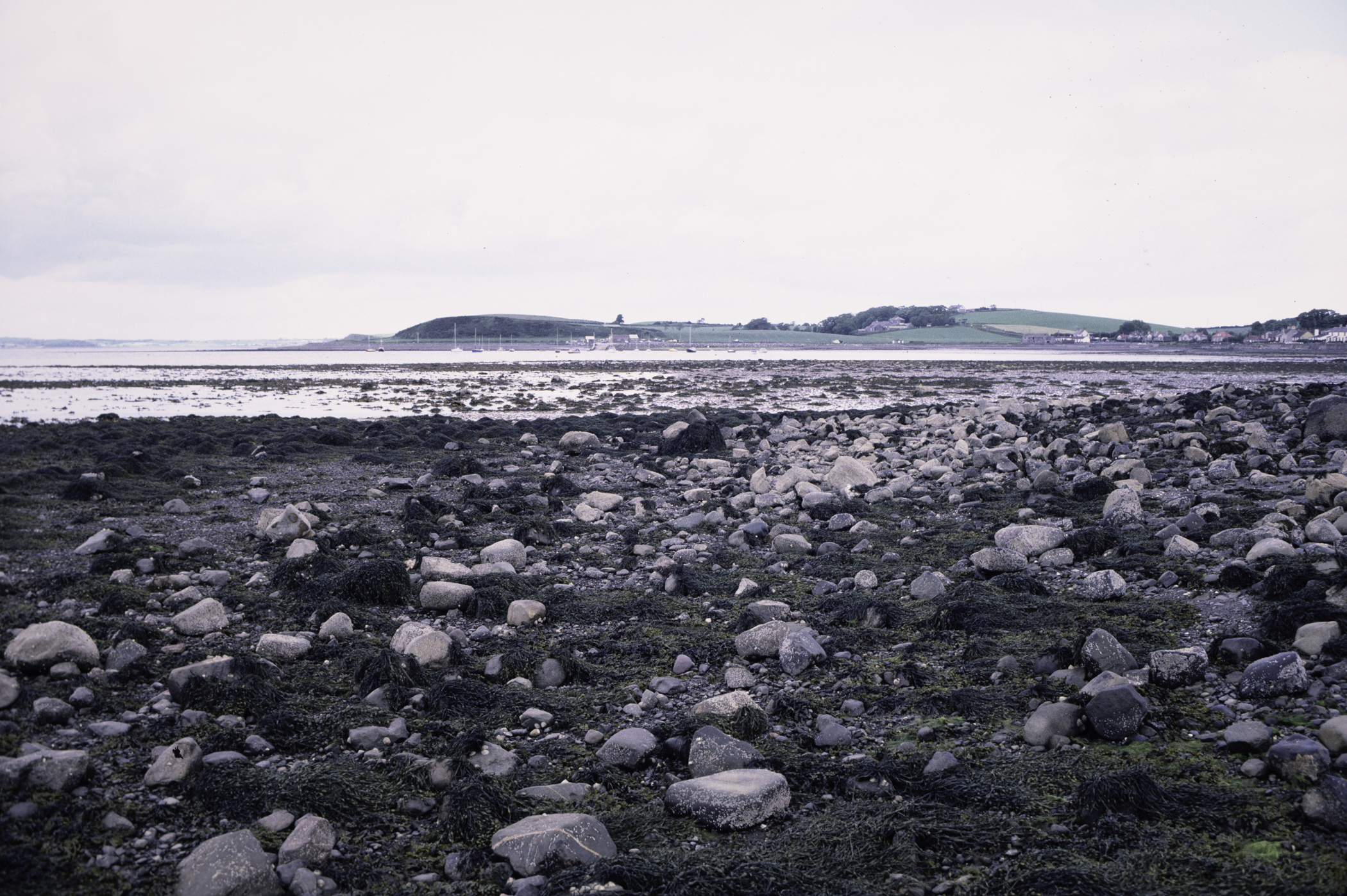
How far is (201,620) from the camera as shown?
236 inches

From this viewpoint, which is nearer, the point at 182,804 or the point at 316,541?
the point at 182,804

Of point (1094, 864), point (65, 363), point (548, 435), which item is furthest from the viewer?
point (65, 363)

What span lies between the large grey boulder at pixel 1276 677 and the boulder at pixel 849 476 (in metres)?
7.42

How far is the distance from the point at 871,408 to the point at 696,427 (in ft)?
46.8

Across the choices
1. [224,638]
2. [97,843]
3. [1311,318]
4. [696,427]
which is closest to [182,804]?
[97,843]

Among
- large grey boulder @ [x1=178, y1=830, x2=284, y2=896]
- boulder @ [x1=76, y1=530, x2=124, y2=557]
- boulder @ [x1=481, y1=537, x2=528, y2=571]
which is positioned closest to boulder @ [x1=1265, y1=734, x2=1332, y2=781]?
large grey boulder @ [x1=178, y1=830, x2=284, y2=896]

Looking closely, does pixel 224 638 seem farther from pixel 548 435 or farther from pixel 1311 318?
pixel 1311 318

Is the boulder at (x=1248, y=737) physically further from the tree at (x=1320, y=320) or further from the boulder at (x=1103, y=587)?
the tree at (x=1320, y=320)

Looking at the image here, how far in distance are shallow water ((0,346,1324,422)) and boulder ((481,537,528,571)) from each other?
60.5 feet

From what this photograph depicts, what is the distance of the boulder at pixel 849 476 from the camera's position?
12.0m

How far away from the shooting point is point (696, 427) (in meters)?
16.7

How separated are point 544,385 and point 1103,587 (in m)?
38.8

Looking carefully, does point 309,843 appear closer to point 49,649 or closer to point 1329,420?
point 49,649

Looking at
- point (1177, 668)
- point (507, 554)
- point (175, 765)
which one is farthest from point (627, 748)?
point (507, 554)
